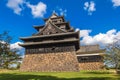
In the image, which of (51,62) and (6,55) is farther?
(51,62)

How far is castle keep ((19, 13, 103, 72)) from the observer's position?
32.0 m

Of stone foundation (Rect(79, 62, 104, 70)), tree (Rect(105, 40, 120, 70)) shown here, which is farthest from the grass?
stone foundation (Rect(79, 62, 104, 70))

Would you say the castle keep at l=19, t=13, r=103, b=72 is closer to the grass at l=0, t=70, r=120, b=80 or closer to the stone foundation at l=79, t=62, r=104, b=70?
the stone foundation at l=79, t=62, r=104, b=70

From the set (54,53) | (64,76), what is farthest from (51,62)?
(64,76)

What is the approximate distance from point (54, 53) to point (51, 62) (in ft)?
6.30

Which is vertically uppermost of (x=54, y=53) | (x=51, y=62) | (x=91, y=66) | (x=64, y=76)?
(x=54, y=53)

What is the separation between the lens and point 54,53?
110 feet

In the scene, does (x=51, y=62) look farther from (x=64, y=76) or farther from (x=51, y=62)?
(x=64, y=76)

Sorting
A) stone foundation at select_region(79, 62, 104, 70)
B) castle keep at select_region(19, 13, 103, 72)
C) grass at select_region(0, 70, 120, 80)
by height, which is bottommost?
grass at select_region(0, 70, 120, 80)

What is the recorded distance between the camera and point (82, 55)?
3819 cm

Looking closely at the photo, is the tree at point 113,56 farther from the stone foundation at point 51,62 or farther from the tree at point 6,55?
the tree at point 6,55

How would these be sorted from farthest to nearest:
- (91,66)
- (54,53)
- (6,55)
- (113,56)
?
(91,66) < (54,53) < (113,56) < (6,55)

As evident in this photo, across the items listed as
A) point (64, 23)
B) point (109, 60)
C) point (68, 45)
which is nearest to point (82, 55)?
point (68, 45)

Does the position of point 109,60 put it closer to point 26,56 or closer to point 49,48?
point 49,48
